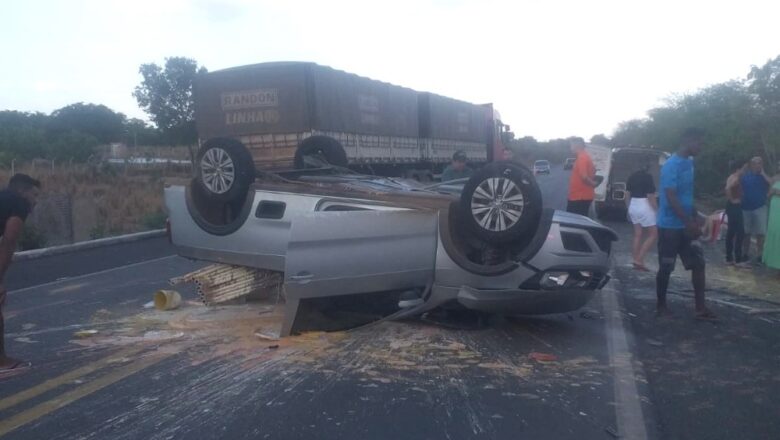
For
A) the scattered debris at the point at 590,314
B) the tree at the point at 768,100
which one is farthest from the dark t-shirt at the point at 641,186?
the tree at the point at 768,100

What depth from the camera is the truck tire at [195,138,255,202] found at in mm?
7879

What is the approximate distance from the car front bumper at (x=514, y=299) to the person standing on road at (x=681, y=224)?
152 cm

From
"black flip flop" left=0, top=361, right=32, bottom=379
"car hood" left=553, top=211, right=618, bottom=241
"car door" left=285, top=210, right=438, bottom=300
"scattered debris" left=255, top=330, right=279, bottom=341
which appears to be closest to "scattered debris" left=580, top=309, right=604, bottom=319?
"car hood" left=553, top=211, right=618, bottom=241

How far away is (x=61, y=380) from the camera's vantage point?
19.5 ft

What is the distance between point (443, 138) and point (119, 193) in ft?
39.1

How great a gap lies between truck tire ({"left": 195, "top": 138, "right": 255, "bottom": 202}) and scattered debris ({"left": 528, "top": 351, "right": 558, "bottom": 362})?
10.8 ft

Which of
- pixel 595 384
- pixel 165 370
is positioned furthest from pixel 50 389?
pixel 595 384

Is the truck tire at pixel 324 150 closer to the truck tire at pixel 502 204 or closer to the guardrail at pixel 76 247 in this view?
the truck tire at pixel 502 204

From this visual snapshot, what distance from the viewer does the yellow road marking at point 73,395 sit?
498 centimetres

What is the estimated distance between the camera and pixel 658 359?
6.52m

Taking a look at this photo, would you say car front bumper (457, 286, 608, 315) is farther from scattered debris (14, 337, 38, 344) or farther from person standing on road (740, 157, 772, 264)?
person standing on road (740, 157, 772, 264)

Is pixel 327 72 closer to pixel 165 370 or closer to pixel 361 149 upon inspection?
pixel 361 149

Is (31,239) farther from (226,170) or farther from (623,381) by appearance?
(623,381)

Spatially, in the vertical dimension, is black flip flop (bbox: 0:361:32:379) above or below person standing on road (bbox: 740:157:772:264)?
below
